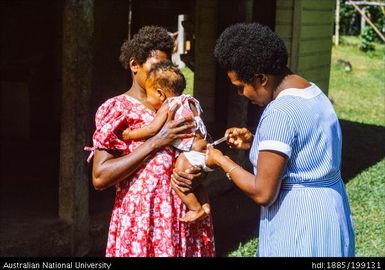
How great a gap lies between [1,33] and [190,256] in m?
6.78

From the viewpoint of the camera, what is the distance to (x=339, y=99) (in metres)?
16.6

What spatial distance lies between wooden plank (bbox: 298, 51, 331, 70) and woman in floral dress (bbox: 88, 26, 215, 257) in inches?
278

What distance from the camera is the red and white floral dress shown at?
119 inches

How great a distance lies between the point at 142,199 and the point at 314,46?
8.02 m

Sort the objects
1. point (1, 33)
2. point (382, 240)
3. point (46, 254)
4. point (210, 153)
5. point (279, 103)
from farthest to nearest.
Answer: point (1, 33), point (382, 240), point (46, 254), point (210, 153), point (279, 103)

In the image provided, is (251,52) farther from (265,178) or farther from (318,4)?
(318,4)

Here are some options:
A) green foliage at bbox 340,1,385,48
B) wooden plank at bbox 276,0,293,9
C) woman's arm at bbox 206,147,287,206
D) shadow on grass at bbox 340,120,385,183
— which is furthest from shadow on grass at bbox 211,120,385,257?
green foliage at bbox 340,1,385,48

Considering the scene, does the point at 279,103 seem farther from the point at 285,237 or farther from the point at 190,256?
the point at 190,256

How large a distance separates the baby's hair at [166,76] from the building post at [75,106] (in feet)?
6.74

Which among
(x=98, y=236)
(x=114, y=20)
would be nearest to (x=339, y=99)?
(x=114, y=20)

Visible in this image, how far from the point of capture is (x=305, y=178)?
2.79 m

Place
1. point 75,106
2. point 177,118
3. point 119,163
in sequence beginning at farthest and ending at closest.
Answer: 1. point 75,106
2. point 177,118
3. point 119,163

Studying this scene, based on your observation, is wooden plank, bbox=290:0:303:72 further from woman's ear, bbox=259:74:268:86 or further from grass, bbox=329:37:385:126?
woman's ear, bbox=259:74:268:86

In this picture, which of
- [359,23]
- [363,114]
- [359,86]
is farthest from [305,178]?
[359,23]
